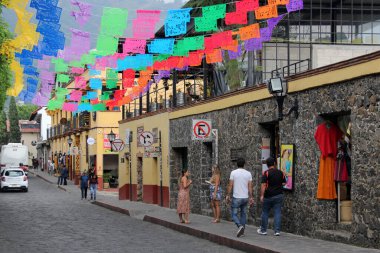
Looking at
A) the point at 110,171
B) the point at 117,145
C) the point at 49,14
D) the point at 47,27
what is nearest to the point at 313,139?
the point at 49,14

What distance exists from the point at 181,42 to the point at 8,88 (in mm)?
11563

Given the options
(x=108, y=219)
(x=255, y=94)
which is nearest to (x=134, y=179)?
(x=108, y=219)

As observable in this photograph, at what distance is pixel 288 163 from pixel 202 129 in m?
4.63

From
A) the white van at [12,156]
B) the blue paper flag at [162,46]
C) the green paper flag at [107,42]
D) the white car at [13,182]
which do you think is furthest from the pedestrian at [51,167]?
the blue paper flag at [162,46]

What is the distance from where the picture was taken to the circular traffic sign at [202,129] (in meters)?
20.4

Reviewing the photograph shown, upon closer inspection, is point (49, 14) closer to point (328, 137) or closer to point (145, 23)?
point (145, 23)

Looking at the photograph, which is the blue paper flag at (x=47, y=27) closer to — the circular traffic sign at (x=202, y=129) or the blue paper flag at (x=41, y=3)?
the blue paper flag at (x=41, y=3)

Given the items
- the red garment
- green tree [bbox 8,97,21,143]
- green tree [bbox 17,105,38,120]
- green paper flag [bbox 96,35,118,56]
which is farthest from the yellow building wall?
green tree [bbox 17,105,38,120]

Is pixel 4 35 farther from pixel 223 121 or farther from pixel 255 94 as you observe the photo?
pixel 255 94

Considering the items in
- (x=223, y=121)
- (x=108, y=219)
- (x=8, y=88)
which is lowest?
(x=108, y=219)

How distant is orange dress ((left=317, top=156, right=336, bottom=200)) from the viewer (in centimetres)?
1455

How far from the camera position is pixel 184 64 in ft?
76.1

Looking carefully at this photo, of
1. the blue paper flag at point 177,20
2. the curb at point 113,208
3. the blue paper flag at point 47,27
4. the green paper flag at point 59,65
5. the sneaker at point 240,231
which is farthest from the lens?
the green paper flag at point 59,65

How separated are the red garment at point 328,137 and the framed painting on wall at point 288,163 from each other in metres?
1.47
